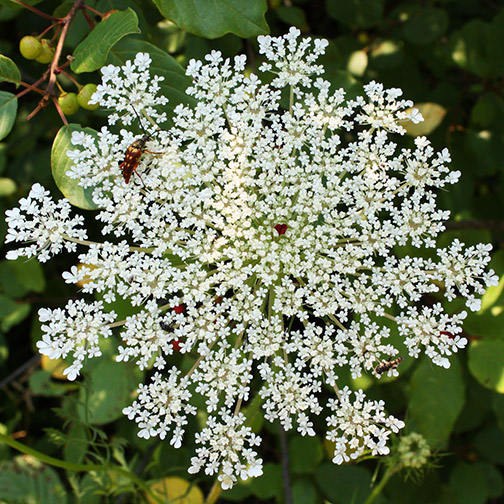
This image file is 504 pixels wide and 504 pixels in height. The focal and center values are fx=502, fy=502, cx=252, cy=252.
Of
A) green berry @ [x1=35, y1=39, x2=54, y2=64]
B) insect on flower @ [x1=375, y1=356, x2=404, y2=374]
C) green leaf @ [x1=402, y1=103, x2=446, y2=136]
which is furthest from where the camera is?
green leaf @ [x1=402, y1=103, x2=446, y2=136]

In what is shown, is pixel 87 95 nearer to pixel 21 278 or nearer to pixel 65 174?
pixel 65 174

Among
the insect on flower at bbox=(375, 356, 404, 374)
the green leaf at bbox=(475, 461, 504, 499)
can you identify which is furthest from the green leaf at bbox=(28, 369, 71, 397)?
the green leaf at bbox=(475, 461, 504, 499)

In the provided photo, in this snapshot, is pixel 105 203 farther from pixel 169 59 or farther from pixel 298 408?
pixel 298 408

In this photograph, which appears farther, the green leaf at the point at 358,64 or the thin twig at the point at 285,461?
the thin twig at the point at 285,461

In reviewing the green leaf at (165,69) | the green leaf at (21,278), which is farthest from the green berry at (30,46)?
the green leaf at (21,278)

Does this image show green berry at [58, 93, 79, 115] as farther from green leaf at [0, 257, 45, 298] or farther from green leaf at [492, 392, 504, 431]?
green leaf at [492, 392, 504, 431]

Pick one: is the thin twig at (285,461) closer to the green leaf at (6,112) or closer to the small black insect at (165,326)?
the small black insect at (165,326)
